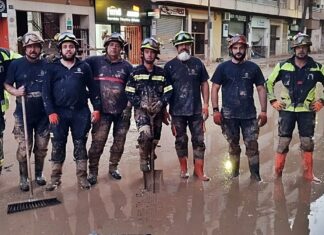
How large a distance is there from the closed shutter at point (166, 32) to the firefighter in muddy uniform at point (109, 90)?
837 inches

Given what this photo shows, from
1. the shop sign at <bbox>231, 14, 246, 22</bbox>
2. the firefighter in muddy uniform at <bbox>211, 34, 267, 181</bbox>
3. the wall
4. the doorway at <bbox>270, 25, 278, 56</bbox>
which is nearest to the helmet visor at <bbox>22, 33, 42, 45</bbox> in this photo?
the firefighter in muddy uniform at <bbox>211, 34, 267, 181</bbox>

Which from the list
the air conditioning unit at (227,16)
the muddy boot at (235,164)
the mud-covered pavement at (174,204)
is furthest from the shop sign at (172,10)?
the muddy boot at (235,164)

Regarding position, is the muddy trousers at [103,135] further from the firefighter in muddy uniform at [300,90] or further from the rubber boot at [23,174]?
the firefighter in muddy uniform at [300,90]

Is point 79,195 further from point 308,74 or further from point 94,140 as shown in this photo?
point 308,74

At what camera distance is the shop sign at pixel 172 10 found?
27.7m

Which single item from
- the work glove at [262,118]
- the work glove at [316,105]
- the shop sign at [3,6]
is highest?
the shop sign at [3,6]

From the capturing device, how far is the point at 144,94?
5.56 metres

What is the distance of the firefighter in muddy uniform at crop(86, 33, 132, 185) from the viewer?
18.9 ft

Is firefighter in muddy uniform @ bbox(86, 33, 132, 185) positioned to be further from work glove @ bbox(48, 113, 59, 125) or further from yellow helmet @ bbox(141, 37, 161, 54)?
work glove @ bbox(48, 113, 59, 125)

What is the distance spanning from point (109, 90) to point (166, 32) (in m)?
23.3

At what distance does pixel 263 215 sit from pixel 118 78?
2.43 metres

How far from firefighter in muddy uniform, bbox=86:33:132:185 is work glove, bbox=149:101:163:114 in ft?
1.52

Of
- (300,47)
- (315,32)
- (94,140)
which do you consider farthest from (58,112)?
(315,32)

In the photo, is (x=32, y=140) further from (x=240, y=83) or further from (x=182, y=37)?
(x=240, y=83)
